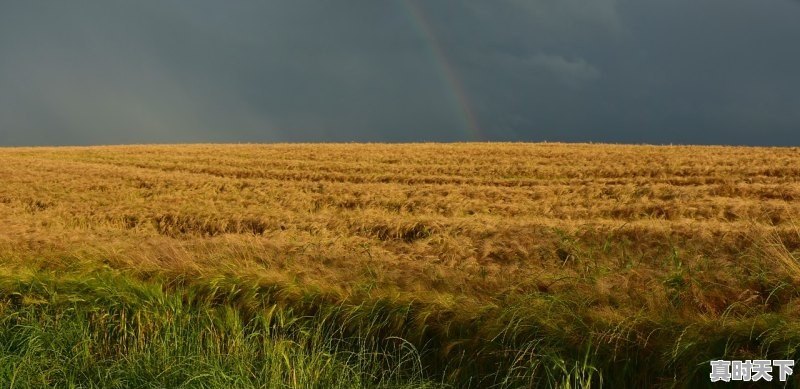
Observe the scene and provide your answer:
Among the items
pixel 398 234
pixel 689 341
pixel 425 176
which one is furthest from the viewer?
pixel 425 176

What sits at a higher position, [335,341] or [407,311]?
[407,311]

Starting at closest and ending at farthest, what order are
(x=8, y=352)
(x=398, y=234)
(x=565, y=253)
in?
(x=8, y=352), (x=565, y=253), (x=398, y=234)

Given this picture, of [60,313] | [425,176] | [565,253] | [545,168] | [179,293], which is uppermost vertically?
[545,168]

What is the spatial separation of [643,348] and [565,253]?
5.29 metres

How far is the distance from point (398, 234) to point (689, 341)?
28.1 feet

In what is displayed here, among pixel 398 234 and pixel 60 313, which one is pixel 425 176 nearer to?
pixel 398 234

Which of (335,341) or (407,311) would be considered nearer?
(407,311)

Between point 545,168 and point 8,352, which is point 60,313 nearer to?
point 8,352

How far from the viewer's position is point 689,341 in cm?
391

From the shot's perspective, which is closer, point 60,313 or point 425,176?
point 60,313

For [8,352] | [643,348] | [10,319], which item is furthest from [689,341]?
[10,319]

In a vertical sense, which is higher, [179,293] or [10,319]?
[179,293]

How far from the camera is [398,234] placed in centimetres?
1225

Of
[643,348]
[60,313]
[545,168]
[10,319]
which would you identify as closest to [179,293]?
[60,313]
